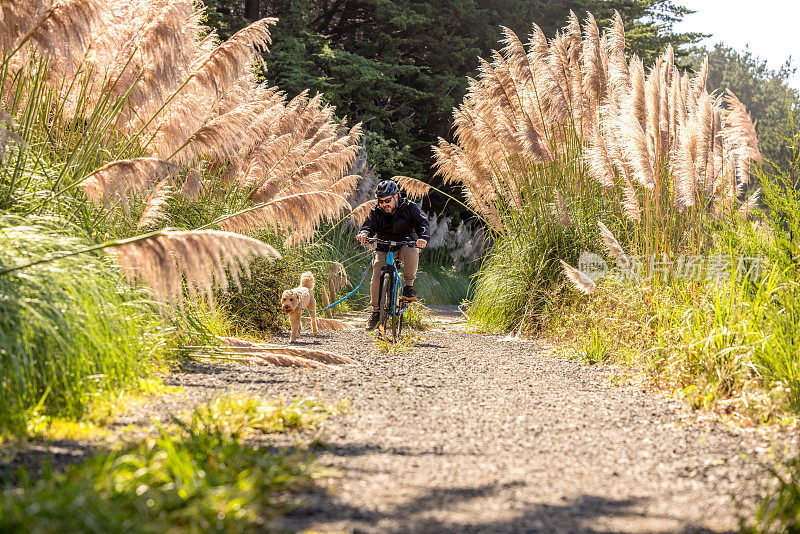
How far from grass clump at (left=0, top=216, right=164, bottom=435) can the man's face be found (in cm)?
397

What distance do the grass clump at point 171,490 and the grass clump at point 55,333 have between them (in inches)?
26.5

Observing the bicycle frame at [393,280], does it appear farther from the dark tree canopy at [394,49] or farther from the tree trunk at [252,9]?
the tree trunk at [252,9]

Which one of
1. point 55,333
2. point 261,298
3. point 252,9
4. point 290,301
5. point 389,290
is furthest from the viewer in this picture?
point 252,9

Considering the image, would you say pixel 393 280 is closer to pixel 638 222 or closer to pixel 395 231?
pixel 395 231

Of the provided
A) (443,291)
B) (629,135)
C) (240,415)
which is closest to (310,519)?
(240,415)

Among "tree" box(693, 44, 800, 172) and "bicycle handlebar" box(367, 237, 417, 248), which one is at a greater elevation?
"tree" box(693, 44, 800, 172)

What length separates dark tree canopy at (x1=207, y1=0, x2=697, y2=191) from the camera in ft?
69.3

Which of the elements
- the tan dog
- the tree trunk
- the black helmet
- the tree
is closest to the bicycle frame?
the black helmet

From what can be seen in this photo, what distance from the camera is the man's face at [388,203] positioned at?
7.89 m

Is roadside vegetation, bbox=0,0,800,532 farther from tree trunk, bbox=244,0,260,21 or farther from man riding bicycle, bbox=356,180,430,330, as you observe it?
tree trunk, bbox=244,0,260,21

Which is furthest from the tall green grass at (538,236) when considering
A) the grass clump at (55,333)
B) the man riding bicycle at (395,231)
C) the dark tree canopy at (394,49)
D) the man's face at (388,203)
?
the dark tree canopy at (394,49)

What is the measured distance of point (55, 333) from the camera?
3402 millimetres

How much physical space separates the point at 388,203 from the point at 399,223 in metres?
0.29

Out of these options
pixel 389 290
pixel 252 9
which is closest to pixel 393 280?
pixel 389 290
